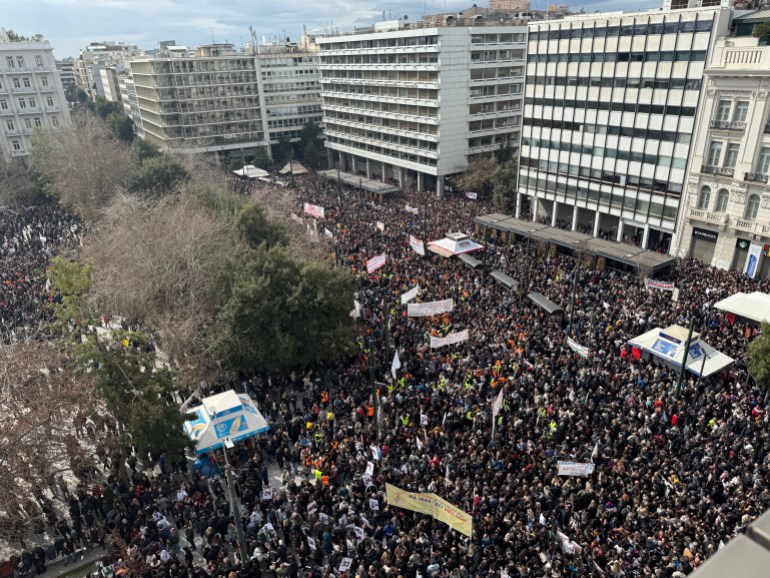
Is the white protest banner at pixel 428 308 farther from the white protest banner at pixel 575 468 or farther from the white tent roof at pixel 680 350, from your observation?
the white protest banner at pixel 575 468

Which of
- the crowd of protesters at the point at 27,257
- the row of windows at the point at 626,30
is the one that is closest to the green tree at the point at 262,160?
the crowd of protesters at the point at 27,257

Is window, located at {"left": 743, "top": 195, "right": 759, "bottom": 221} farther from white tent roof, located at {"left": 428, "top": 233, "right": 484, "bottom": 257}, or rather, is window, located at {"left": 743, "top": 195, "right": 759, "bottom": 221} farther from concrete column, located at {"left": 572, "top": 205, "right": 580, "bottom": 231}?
white tent roof, located at {"left": 428, "top": 233, "right": 484, "bottom": 257}

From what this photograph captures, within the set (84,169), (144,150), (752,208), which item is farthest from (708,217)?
(144,150)

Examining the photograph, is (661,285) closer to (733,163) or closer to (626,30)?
(733,163)

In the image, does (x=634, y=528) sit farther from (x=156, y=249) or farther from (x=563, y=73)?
(x=563, y=73)

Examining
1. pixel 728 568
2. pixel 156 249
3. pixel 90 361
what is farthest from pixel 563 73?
pixel 728 568


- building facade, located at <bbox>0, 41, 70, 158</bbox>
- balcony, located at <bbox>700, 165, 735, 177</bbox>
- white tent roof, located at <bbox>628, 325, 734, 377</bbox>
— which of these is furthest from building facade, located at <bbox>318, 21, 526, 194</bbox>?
white tent roof, located at <bbox>628, 325, 734, 377</bbox>
